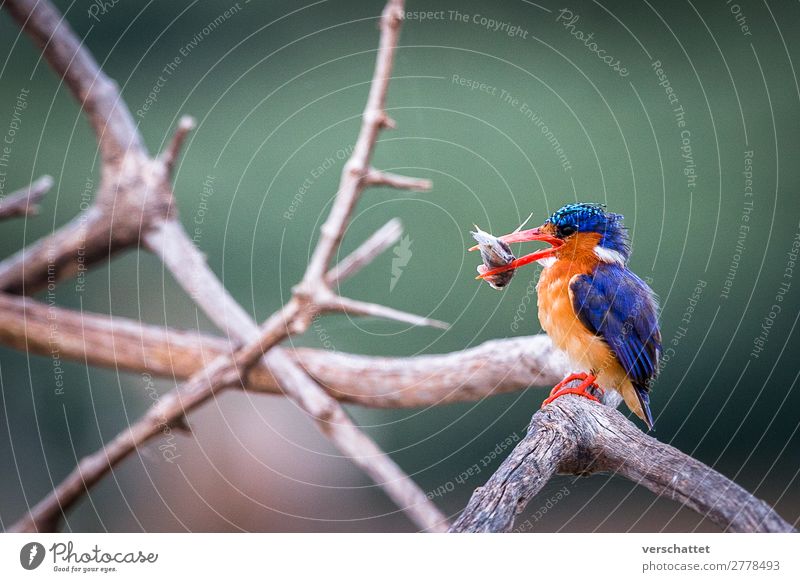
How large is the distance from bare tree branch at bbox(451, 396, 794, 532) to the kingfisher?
78 mm

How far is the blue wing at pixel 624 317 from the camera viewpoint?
1218mm

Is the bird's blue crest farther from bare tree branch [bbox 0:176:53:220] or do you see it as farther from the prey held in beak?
bare tree branch [bbox 0:176:53:220]

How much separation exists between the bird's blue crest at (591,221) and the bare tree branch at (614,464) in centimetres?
28

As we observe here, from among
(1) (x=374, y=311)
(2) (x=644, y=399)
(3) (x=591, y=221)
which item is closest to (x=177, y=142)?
(1) (x=374, y=311)

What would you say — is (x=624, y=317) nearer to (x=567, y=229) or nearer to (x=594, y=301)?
(x=594, y=301)

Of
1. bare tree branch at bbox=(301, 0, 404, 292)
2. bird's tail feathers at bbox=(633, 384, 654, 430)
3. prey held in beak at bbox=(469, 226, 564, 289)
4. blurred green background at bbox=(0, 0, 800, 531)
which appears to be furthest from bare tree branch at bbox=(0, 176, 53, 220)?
bird's tail feathers at bbox=(633, 384, 654, 430)

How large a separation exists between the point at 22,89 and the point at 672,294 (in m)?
1.30

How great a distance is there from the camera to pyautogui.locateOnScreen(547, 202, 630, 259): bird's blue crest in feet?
4.08

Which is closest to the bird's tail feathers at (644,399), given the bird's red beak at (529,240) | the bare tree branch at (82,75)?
the bird's red beak at (529,240)

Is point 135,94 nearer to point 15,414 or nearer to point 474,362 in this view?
point 15,414

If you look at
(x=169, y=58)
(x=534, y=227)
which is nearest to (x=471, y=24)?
(x=534, y=227)
